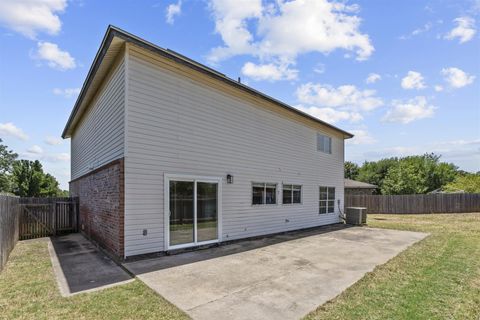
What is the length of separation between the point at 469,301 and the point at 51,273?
7947mm

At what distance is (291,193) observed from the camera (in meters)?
12.7

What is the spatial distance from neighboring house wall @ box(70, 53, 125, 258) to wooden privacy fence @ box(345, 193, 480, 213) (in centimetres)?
2035

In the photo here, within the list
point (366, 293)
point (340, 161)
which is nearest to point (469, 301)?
point (366, 293)

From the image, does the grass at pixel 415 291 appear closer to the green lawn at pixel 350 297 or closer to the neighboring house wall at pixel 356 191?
the green lawn at pixel 350 297

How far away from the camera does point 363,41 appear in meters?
11.0

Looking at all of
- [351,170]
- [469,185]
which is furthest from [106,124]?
[351,170]

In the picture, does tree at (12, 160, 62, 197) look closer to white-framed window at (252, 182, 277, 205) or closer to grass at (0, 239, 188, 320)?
grass at (0, 239, 188, 320)

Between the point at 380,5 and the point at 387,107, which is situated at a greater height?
the point at 380,5

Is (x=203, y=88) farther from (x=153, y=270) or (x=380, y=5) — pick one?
(x=380, y=5)

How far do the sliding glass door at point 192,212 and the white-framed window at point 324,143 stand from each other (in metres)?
7.82

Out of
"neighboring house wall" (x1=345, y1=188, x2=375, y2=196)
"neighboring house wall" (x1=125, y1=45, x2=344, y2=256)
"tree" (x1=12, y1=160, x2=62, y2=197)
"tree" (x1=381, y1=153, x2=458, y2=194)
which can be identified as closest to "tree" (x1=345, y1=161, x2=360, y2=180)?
"tree" (x1=381, y1=153, x2=458, y2=194)

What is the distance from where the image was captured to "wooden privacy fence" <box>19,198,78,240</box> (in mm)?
11289

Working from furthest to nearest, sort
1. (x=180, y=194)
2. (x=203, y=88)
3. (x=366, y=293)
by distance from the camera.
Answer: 1. (x=203, y=88)
2. (x=180, y=194)
3. (x=366, y=293)

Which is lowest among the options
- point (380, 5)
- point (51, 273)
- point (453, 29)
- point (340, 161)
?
point (51, 273)
